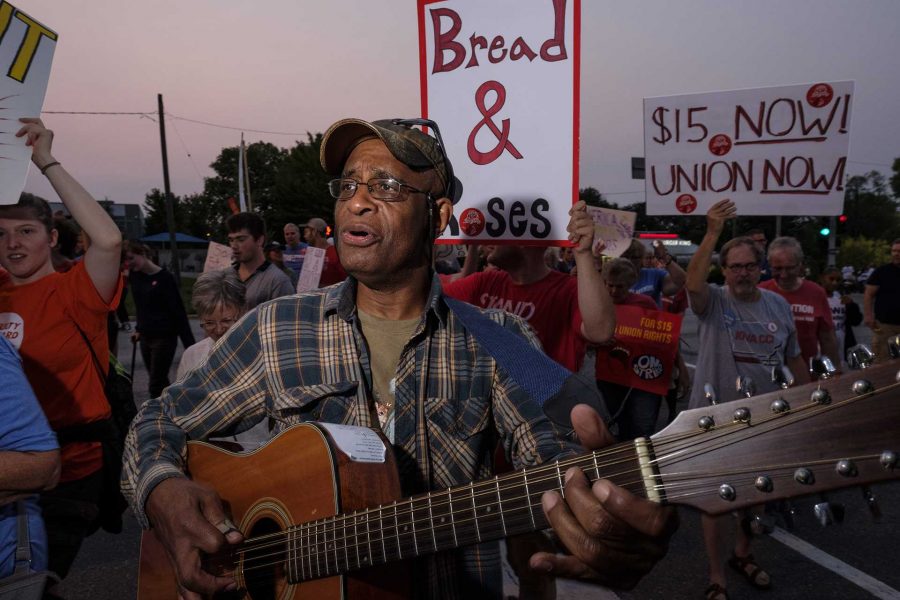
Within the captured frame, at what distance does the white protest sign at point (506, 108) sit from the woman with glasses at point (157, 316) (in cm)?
490

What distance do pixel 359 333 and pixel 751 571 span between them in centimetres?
329

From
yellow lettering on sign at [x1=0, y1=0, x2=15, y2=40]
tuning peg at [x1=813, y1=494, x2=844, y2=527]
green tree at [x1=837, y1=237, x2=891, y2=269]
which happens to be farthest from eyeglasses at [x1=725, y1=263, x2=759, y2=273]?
green tree at [x1=837, y1=237, x2=891, y2=269]

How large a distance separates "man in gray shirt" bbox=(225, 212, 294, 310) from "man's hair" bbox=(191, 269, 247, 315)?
1.50 m

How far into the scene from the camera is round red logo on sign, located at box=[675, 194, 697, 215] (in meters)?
4.94

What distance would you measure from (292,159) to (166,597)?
197 ft

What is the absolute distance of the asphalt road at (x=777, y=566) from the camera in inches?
155

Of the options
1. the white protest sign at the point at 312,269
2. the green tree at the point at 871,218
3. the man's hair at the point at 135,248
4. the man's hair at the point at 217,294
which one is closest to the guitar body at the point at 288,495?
the man's hair at the point at 217,294

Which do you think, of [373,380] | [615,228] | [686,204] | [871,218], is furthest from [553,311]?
[871,218]

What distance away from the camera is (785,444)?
3.88 ft

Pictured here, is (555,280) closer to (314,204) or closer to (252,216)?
(252,216)

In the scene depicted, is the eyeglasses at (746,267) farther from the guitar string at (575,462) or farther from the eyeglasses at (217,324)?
the guitar string at (575,462)

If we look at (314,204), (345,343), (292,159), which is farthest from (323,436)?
(292,159)

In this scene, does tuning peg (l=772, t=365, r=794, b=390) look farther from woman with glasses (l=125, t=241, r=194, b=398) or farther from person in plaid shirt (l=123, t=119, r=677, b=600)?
woman with glasses (l=125, t=241, r=194, b=398)

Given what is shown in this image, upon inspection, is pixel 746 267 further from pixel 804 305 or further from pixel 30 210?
pixel 30 210
